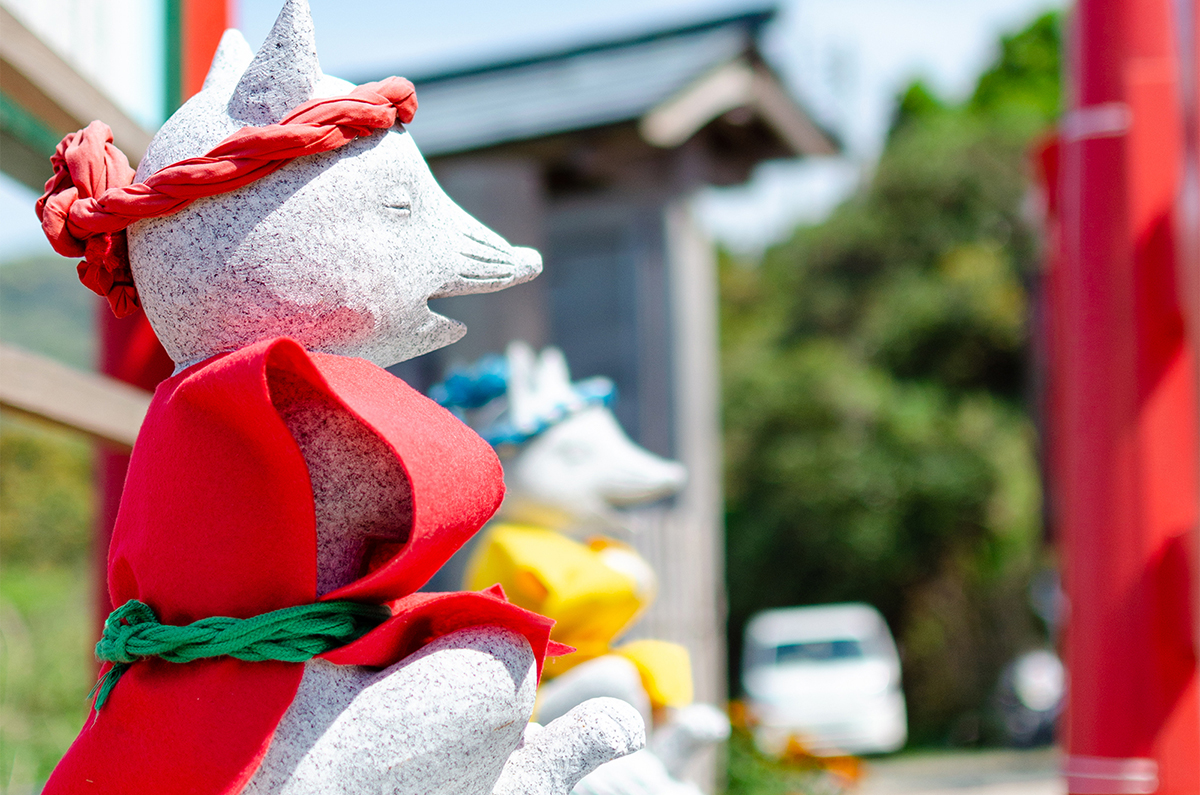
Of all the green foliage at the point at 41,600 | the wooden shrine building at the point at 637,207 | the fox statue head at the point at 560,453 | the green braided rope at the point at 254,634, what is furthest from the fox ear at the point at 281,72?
the wooden shrine building at the point at 637,207

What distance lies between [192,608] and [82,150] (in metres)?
0.55

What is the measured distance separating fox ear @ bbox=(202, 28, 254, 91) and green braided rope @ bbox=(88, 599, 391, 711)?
63 centimetres

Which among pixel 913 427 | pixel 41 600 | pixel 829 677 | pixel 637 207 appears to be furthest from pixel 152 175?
pixel 913 427

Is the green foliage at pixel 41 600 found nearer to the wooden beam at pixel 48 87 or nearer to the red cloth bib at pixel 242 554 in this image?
the wooden beam at pixel 48 87

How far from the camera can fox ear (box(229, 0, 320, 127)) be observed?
1.41m

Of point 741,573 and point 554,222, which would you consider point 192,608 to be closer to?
point 554,222

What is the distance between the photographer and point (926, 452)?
41.3ft

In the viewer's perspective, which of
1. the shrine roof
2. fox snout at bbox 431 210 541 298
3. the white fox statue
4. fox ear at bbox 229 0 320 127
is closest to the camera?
fox ear at bbox 229 0 320 127

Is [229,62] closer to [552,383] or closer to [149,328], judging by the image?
[552,383]

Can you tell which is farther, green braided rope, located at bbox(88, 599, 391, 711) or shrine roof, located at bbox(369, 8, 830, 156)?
shrine roof, located at bbox(369, 8, 830, 156)

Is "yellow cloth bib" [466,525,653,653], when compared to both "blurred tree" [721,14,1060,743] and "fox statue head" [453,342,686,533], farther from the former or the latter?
"blurred tree" [721,14,1060,743]

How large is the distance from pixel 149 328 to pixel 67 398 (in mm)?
904

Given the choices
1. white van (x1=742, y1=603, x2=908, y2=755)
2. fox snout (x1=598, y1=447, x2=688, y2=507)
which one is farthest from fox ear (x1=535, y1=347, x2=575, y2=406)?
white van (x1=742, y1=603, x2=908, y2=755)

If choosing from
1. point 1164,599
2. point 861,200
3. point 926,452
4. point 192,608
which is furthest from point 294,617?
point 861,200
